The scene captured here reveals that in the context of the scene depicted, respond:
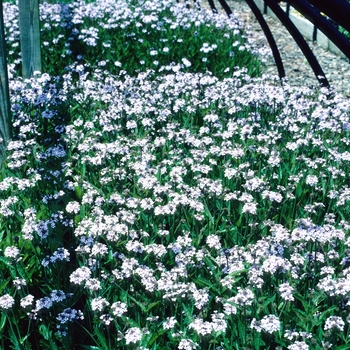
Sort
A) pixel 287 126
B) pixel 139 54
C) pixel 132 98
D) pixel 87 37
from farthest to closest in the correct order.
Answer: pixel 87 37 < pixel 139 54 < pixel 132 98 < pixel 287 126

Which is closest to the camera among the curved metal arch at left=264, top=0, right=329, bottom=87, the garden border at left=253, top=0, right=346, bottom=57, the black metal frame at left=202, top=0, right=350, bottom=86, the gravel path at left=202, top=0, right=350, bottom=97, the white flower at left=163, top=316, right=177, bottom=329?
the black metal frame at left=202, top=0, right=350, bottom=86

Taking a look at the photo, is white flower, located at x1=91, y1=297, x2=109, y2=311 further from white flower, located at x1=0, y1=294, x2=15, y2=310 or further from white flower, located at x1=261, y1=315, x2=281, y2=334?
white flower, located at x1=261, y1=315, x2=281, y2=334

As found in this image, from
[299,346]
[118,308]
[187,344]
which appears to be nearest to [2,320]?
[118,308]

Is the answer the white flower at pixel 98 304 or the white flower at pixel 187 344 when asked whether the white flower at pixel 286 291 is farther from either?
the white flower at pixel 98 304

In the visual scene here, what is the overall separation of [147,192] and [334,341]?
1.61m

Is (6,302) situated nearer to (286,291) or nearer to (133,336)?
(133,336)

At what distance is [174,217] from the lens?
139 inches

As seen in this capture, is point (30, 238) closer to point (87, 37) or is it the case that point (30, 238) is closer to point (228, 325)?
point (228, 325)

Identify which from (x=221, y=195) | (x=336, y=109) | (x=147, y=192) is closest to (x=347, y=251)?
(x=221, y=195)

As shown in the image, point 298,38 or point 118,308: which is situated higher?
point 298,38

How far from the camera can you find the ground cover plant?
277 cm

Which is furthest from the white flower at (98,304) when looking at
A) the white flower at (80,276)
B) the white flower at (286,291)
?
the white flower at (286,291)

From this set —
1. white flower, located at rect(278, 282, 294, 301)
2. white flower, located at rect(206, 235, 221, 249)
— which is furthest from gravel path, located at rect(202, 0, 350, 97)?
white flower, located at rect(278, 282, 294, 301)

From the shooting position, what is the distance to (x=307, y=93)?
554 centimetres
